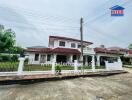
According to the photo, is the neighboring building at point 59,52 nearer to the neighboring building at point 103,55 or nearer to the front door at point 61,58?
the front door at point 61,58

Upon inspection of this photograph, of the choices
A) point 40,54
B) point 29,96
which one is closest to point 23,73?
point 29,96

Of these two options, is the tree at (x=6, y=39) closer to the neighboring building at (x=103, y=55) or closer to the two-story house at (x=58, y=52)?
the two-story house at (x=58, y=52)

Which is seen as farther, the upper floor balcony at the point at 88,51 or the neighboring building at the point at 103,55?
the neighboring building at the point at 103,55

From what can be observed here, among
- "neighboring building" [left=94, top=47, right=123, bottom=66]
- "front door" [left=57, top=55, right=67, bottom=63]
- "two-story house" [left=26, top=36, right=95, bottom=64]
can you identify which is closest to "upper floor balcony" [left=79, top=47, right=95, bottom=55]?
"two-story house" [left=26, top=36, right=95, bottom=64]

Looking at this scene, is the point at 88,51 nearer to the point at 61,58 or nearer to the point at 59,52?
the point at 61,58

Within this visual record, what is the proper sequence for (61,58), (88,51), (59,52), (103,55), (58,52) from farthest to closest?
(103,55) < (61,58) < (88,51) < (59,52) < (58,52)
